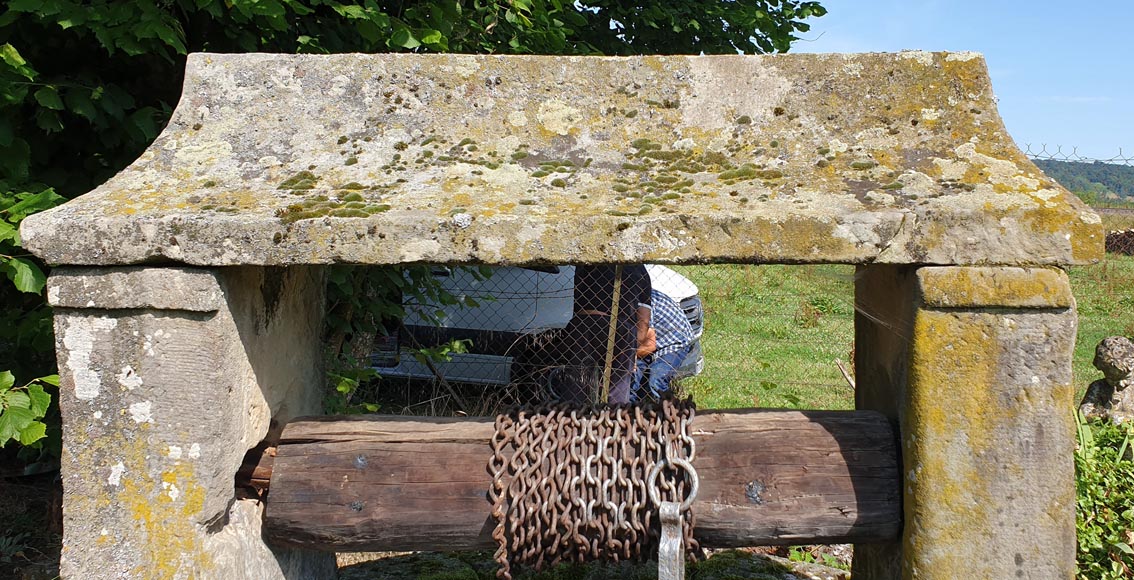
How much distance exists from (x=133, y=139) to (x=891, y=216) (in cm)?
279

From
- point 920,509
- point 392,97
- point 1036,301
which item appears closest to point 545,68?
point 392,97

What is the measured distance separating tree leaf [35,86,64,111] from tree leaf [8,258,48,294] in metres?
0.55

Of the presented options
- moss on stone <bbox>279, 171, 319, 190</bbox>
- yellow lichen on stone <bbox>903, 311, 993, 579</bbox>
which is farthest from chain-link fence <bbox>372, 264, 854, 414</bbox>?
yellow lichen on stone <bbox>903, 311, 993, 579</bbox>

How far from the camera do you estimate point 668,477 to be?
2209 mm

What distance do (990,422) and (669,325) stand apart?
4018mm

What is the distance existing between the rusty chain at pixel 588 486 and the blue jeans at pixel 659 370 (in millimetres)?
3181

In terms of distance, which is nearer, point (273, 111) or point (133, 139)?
point (273, 111)

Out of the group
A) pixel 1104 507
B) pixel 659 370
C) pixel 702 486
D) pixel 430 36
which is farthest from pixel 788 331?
pixel 702 486

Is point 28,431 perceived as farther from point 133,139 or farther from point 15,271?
point 133,139

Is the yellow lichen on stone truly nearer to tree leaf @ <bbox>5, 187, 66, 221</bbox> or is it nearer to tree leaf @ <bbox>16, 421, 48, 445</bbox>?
tree leaf @ <bbox>16, 421, 48, 445</bbox>

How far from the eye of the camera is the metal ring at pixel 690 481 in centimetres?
212

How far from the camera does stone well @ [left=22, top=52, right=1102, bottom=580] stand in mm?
1914

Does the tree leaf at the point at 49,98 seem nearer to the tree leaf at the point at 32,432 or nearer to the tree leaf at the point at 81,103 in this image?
→ the tree leaf at the point at 81,103

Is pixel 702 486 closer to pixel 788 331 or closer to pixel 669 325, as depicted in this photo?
pixel 669 325
